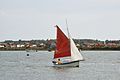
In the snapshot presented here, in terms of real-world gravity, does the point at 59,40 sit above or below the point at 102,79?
above

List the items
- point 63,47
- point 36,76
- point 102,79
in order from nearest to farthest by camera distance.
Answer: point 102,79, point 36,76, point 63,47

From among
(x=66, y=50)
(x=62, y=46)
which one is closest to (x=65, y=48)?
(x=66, y=50)

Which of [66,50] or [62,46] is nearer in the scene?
[62,46]

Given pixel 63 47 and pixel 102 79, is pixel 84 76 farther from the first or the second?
pixel 63 47

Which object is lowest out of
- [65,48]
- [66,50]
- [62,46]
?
[66,50]

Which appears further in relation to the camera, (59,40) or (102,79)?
(59,40)

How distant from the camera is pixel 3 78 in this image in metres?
62.5

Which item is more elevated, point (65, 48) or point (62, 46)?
point (62, 46)

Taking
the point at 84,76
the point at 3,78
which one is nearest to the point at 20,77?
the point at 3,78

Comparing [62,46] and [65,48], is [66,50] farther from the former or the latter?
→ [62,46]

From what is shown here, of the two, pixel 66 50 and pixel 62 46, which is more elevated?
pixel 62 46

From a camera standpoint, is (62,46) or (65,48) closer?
(62,46)

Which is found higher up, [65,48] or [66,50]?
[65,48]

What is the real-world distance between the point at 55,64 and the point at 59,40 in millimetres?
4367
